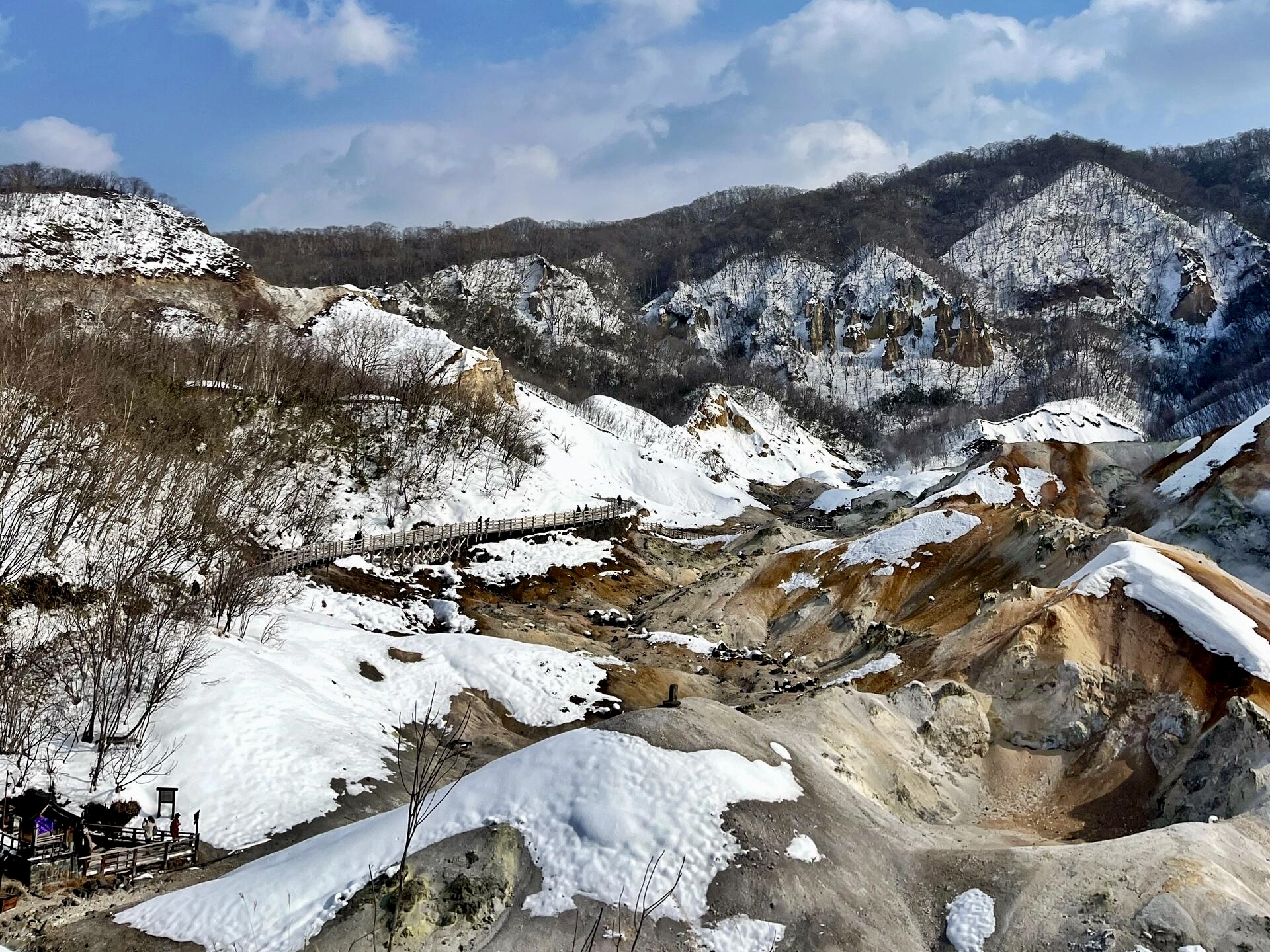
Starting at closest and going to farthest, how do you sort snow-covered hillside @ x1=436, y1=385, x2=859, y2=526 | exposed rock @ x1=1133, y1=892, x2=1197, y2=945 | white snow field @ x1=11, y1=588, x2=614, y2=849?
exposed rock @ x1=1133, y1=892, x2=1197, y2=945
white snow field @ x1=11, y1=588, x2=614, y2=849
snow-covered hillside @ x1=436, y1=385, x2=859, y2=526

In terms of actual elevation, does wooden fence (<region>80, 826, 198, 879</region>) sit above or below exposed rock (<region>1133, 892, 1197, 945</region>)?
below

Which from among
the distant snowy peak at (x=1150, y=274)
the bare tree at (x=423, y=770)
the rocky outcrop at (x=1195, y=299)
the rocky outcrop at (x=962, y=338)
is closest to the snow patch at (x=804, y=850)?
the bare tree at (x=423, y=770)

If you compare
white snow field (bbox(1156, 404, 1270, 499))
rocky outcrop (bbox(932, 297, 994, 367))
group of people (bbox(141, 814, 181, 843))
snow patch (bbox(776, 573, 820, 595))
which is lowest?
group of people (bbox(141, 814, 181, 843))

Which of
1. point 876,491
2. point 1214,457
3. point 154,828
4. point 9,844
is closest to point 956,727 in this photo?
point 154,828

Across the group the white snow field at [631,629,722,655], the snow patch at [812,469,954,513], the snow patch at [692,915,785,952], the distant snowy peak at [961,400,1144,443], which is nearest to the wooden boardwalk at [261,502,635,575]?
the white snow field at [631,629,722,655]

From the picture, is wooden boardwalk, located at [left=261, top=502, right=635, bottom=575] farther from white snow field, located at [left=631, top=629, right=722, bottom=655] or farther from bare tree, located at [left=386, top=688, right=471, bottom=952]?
white snow field, located at [left=631, top=629, right=722, bottom=655]

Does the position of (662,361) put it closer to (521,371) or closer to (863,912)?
(521,371)

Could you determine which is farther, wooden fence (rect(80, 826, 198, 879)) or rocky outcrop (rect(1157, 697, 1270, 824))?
rocky outcrop (rect(1157, 697, 1270, 824))
